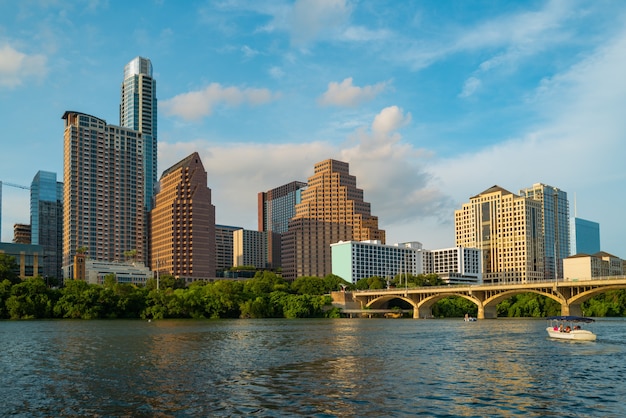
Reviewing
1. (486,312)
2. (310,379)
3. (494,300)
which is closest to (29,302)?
(494,300)

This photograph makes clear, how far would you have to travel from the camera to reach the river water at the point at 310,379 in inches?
1582

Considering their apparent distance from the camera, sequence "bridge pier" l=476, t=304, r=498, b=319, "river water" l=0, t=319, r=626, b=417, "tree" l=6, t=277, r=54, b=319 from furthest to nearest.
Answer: "bridge pier" l=476, t=304, r=498, b=319, "tree" l=6, t=277, r=54, b=319, "river water" l=0, t=319, r=626, b=417

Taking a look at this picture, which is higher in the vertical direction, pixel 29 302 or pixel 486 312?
pixel 29 302

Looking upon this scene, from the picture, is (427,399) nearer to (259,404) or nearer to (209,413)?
(259,404)

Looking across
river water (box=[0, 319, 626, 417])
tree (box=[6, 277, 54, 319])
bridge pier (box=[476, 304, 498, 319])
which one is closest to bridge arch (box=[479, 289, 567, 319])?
bridge pier (box=[476, 304, 498, 319])

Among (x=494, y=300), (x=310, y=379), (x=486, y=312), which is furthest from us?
(x=486, y=312)

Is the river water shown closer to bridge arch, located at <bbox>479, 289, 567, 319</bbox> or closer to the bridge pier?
bridge arch, located at <bbox>479, 289, 567, 319</bbox>

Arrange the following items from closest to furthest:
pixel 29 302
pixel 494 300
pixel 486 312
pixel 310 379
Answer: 1. pixel 310 379
2. pixel 29 302
3. pixel 494 300
4. pixel 486 312

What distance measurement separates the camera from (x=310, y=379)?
5256 centimetres

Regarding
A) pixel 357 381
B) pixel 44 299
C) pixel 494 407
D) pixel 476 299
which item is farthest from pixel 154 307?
pixel 494 407

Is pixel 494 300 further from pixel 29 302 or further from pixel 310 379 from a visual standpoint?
pixel 310 379

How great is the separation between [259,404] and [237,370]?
58.2ft

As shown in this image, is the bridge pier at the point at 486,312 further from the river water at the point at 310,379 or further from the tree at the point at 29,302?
the tree at the point at 29,302

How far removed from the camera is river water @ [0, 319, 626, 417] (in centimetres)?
4019
